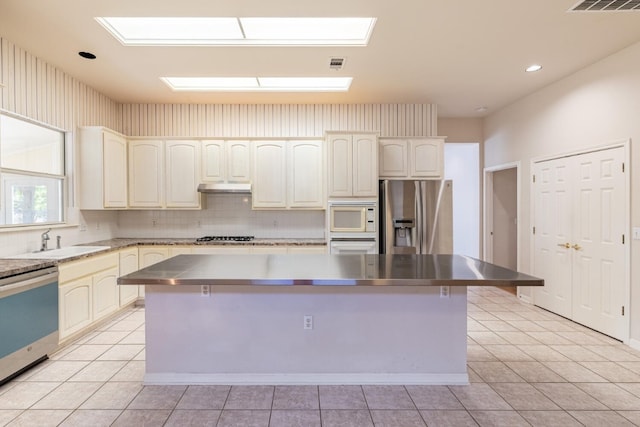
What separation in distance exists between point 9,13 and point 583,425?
16.4 ft

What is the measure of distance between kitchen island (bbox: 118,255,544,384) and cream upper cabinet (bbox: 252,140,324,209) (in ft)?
7.23

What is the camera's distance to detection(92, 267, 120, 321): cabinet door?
3.39 metres

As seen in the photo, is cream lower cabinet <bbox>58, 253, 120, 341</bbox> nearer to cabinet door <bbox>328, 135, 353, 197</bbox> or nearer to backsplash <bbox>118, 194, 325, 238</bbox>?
backsplash <bbox>118, 194, 325, 238</bbox>

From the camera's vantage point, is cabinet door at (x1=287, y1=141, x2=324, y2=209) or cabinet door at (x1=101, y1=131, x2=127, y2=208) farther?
cabinet door at (x1=287, y1=141, x2=324, y2=209)

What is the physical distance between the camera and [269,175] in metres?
4.51

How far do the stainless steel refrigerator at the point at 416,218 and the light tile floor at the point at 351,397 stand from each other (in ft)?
4.91

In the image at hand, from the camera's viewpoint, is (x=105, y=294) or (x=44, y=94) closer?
(x=44, y=94)

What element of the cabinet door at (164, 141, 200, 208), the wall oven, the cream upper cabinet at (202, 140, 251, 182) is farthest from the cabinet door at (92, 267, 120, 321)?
the wall oven

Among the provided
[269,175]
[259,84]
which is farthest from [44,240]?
[259,84]

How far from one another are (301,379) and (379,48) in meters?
2.97

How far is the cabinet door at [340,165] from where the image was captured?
165 inches

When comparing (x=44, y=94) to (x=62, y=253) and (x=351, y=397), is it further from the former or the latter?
(x=351, y=397)

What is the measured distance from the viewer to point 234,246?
4219 mm

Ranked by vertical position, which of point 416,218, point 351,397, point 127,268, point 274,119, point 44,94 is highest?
point 274,119
